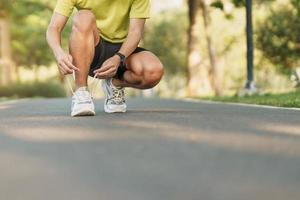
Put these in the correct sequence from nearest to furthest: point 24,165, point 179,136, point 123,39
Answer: point 24,165, point 179,136, point 123,39

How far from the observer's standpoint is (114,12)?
6.54 metres

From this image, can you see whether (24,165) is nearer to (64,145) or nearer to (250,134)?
(64,145)

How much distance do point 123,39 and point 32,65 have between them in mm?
38133

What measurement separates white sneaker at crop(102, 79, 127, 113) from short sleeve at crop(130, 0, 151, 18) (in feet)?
2.27

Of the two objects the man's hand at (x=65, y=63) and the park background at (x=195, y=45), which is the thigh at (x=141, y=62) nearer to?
the man's hand at (x=65, y=63)

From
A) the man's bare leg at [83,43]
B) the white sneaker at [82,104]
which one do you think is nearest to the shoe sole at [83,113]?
the white sneaker at [82,104]

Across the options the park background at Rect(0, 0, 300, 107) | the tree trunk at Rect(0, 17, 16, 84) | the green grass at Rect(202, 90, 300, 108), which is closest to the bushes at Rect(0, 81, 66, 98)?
the park background at Rect(0, 0, 300, 107)

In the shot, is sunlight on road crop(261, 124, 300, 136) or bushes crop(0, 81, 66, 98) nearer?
sunlight on road crop(261, 124, 300, 136)

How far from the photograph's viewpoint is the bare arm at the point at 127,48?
605cm

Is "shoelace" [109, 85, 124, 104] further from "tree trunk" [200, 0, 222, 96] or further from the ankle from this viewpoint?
"tree trunk" [200, 0, 222, 96]

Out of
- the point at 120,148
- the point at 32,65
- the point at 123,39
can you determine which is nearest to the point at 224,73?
the point at 32,65

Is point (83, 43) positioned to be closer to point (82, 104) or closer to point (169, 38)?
point (82, 104)

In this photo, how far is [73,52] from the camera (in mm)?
6238

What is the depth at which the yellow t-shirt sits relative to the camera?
6.48m
